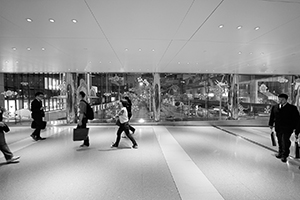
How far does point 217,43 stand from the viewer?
12.6ft

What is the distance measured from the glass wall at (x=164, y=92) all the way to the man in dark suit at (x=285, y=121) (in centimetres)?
528

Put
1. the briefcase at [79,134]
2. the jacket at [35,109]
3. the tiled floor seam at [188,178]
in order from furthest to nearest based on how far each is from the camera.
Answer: the jacket at [35,109] < the briefcase at [79,134] < the tiled floor seam at [188,178]

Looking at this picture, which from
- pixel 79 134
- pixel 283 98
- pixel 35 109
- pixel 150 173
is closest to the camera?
pixel 150 173

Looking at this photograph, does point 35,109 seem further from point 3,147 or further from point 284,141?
point 284,141

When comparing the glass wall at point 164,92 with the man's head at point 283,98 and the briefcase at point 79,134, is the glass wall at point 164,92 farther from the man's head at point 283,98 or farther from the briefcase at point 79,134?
the man's head at point 283,98

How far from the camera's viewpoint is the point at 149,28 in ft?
9.85

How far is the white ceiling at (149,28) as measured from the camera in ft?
7.48

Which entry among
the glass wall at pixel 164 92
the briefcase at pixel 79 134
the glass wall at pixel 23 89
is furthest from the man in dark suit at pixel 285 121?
the glass wall at pixel 23 89

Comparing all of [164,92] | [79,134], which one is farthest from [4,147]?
[164,92]

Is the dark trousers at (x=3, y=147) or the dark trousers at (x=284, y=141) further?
the dark trousers at (x=284, y=141)

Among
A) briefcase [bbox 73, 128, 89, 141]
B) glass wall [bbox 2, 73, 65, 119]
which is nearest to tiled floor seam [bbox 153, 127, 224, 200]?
briefcase [bbox 73, 128, 89, 141]

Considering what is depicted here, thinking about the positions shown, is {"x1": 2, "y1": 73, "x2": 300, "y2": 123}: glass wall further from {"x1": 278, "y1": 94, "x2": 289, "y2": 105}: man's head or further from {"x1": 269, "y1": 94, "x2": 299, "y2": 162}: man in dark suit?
{"x1": 278, "y1": 94, "x2": 289, "y2": 105}: man's head

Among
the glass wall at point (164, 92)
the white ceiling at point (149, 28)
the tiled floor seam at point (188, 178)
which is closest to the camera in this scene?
the tiled floor seam at point (188, 178)

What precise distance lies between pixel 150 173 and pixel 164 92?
20.6 feet
